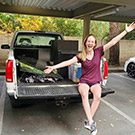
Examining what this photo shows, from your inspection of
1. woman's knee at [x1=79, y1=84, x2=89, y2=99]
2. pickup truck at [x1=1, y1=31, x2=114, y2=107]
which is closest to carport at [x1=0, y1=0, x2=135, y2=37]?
pickup truck at [x1=1, y1=31, x2=114, y2=107]

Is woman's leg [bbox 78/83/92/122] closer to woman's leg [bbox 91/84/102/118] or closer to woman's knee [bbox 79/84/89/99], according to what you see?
woman's knee [bbox 79/84/89/99]

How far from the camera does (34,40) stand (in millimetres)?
6336

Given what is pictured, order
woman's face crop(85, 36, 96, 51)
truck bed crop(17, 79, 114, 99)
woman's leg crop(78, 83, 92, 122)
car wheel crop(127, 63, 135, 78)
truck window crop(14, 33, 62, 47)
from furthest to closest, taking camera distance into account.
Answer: car wheel crop(127, 63, 135, 78)
truck window crop(14, 33, 62, 47)
woman's face crop(85, 36, 96, 51)
truck bed crop(17, 79, 114, 99)
woman's leg crop(78, 83, 92, 122)

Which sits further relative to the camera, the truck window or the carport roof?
the carport roof

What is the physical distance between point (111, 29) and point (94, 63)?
942 cm

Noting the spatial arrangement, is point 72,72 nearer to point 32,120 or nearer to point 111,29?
point 32,120

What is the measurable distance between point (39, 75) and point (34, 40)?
2.13 metres

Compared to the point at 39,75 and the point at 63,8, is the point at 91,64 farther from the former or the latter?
the point at 63,8

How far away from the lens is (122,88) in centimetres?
671

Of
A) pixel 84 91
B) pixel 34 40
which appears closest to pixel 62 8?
pixel 34 40

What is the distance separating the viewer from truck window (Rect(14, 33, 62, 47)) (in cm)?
612

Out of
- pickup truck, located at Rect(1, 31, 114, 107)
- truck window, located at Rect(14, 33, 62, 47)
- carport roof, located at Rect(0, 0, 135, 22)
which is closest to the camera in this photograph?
pickup truck, located at Rect(1, 31, 114, 107)

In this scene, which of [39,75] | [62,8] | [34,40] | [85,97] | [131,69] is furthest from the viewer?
[131,69]

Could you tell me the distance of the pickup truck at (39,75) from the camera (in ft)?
11.4
